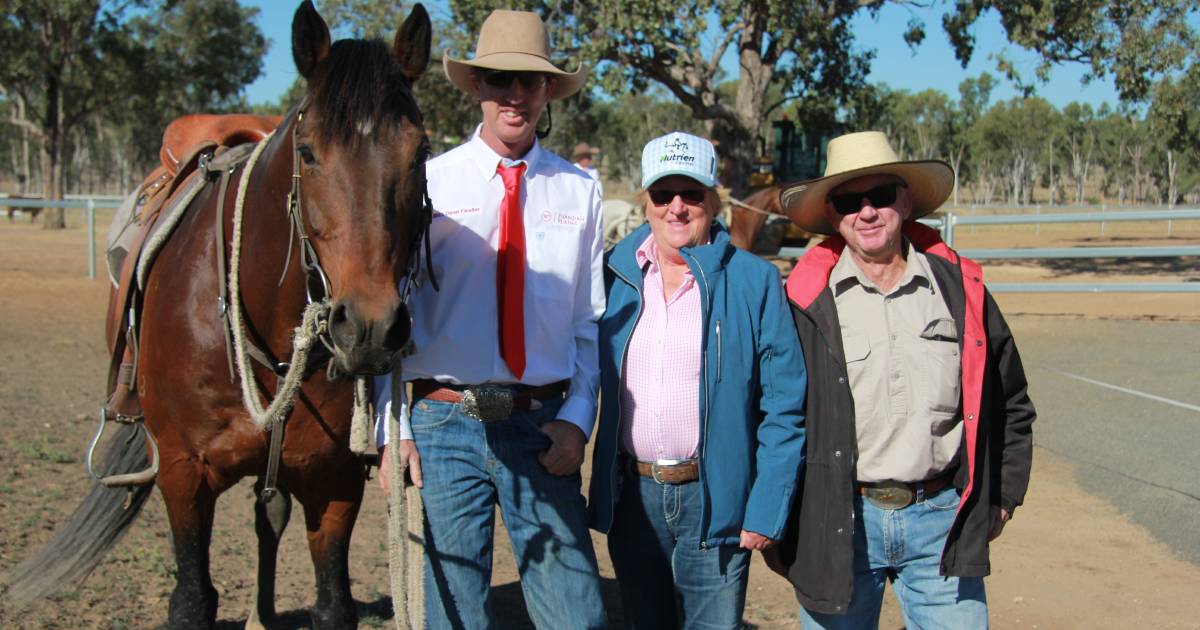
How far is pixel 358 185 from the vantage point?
6.90 feet

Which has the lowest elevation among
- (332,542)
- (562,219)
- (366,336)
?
(332,542)

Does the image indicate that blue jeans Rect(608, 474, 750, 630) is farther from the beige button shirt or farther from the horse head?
the horse head

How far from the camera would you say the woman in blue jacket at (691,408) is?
2537 mm

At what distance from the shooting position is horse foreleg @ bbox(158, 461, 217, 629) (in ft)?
9.85

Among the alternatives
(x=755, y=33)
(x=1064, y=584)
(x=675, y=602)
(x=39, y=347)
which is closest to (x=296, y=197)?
(x=675, y=602)

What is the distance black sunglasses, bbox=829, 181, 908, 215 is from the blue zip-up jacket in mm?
328

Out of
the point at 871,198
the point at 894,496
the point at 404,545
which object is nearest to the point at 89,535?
the point at 404,545

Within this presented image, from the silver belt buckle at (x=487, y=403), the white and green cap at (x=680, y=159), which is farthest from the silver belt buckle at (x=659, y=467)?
the white and green cap at (x=680, y=159)

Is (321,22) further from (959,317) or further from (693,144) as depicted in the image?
(959,317)

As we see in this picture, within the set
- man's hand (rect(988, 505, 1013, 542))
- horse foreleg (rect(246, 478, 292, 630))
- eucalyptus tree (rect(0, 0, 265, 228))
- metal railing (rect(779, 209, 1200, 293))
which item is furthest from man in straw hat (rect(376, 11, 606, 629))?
eucalyptus tree (rect(0, 0, 265, 228))

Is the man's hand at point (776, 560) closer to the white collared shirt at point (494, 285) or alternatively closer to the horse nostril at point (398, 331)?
the white collared shirt at point (494, 285)

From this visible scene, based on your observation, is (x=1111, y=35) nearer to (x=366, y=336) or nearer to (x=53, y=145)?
(x=366, y=336)

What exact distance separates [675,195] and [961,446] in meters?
1.01

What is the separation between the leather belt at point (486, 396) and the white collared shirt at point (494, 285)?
0.03m
